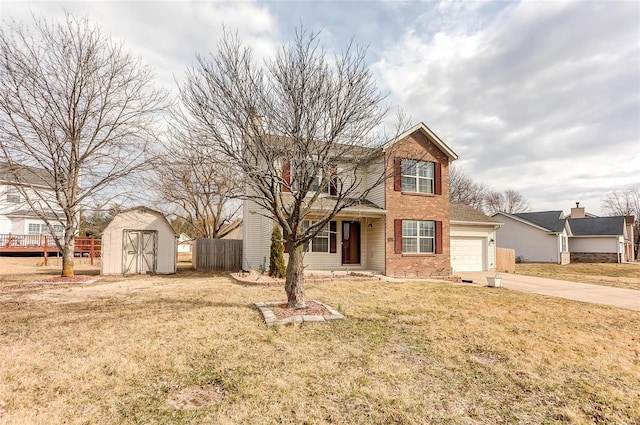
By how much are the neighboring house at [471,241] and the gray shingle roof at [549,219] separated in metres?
14.5

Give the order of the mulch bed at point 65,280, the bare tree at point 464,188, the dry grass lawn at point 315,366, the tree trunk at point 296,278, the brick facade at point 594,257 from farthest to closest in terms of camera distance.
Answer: the bare tree at point 464,188, the brick facade at point 594,257, the mulch bed at point 65,280, the tree trunk at point 296,278, the dry grass lawn at point 315,366

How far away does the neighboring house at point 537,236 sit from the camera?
30.1 m

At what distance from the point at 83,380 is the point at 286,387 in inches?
102

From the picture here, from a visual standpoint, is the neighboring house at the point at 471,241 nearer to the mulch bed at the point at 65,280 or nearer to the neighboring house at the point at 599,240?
the mulch bed at the point at 65,280

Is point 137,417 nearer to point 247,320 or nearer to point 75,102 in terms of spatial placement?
point 247,320

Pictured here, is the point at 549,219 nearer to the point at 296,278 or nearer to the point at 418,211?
the point at 418,211

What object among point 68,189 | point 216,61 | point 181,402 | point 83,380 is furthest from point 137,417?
point 68,189

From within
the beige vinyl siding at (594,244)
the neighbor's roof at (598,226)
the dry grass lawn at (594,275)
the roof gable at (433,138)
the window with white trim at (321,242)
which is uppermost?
the roof gable at (433,138)

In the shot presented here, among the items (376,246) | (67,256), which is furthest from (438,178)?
(67,256)

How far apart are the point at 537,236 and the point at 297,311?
31.4 metres

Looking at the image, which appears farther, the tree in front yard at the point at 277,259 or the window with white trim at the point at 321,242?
the window with white trim at the point at 321,242

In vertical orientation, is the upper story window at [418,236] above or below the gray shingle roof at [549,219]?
below

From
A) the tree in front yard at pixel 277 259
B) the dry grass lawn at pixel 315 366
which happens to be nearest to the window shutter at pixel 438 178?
the tree in front yard at pixel 277 259

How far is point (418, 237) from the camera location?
53.1ft
